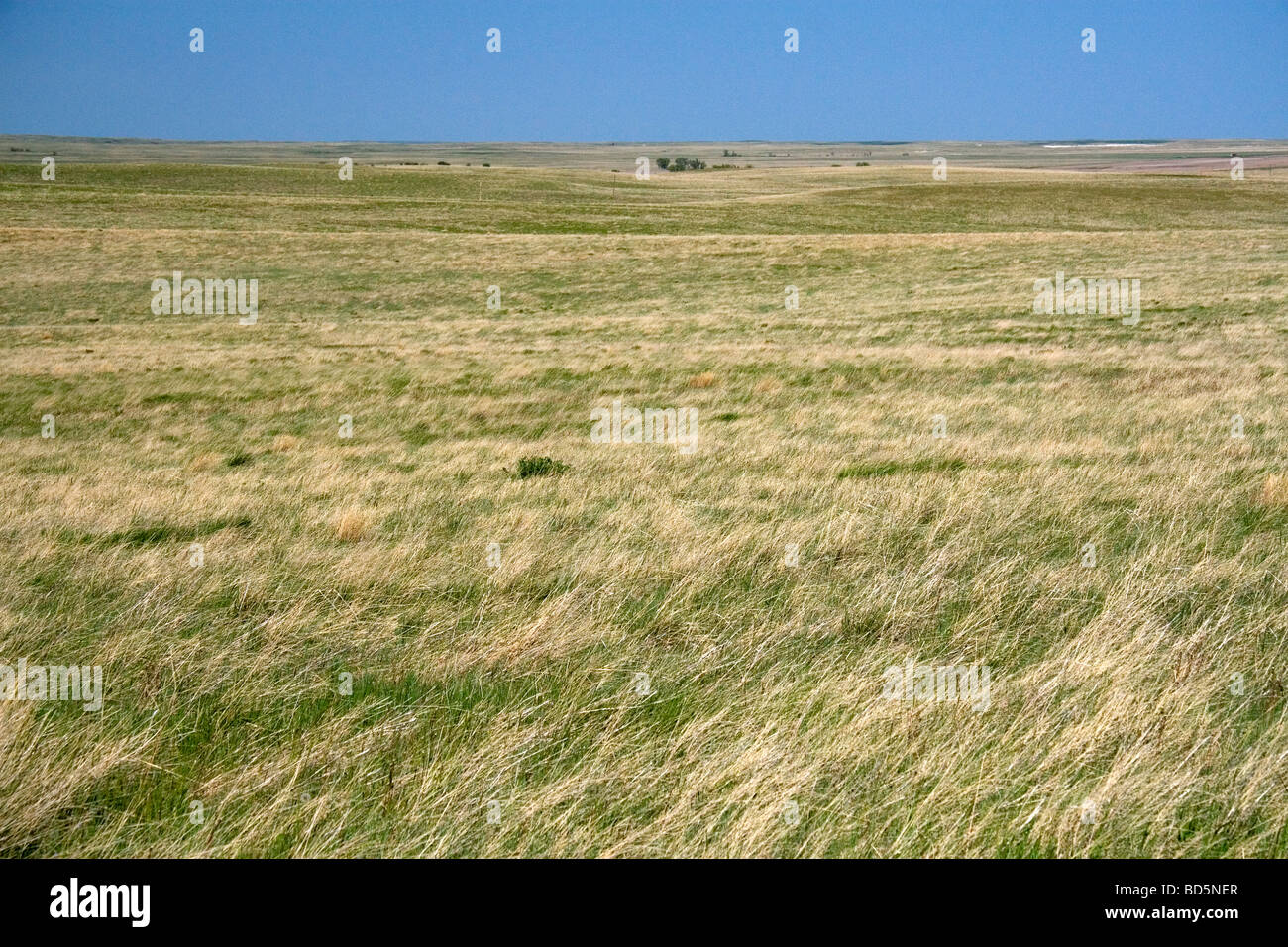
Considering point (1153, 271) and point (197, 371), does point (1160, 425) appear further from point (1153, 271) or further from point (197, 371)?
point (1153, 271)

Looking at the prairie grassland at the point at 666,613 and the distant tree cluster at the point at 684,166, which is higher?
the distant tree cluster at the point at 684,166

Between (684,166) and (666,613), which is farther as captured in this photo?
(684,166)

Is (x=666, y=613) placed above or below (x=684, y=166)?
below

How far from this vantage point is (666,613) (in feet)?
Result: 17.4

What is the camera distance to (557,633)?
4914 millimetres

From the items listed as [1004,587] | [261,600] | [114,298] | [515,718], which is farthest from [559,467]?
[114,298]

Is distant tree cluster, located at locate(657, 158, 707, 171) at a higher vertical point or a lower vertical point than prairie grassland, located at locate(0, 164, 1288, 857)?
higher

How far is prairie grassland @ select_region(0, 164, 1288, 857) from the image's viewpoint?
3.34 meters

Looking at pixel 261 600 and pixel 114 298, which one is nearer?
pixel 261 600

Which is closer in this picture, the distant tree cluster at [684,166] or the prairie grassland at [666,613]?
the prairie grassland at [666,613]

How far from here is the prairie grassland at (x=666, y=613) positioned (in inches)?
131

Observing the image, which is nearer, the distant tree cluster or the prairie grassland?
the prairie grassland

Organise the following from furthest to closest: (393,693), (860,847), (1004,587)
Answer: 1. (1004,587)
2. (393,693)
3. (860,847)
